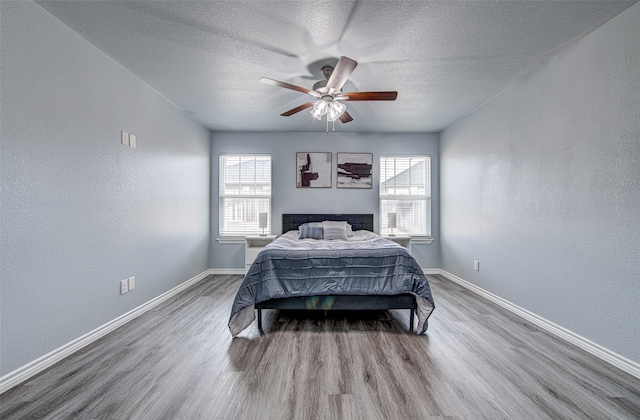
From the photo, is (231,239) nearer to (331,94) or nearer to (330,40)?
(331,94)

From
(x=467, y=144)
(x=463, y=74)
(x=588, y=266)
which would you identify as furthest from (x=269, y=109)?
(x=588, y=266)

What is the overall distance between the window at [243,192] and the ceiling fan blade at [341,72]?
2545 millimetres

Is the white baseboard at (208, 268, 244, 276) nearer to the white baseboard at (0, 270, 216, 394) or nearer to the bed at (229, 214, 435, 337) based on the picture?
the white baseboard at (0, 270, 216, 394)

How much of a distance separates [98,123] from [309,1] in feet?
→ 6.80

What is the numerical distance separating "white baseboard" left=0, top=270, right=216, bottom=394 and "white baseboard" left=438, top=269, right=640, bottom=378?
159 inches

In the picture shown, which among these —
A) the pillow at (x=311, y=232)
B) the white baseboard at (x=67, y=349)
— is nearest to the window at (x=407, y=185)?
the pillow at (x=311, y=232)

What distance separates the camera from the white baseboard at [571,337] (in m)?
1.75

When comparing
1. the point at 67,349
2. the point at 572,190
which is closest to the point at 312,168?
the point at 572,190

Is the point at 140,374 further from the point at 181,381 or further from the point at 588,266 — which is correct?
the point at 588,266

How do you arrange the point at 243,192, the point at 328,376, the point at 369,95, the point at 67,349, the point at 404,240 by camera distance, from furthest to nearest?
1. the point at 243,192
2. the point at 404,240
3. the point at 369,95
4. the point at 67,349
5. the point at 328,376

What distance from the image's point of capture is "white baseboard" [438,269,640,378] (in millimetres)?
1746

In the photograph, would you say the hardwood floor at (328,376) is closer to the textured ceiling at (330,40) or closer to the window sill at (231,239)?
the window sill at (231,239)

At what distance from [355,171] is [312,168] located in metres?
0.78

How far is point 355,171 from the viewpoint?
456 cm
